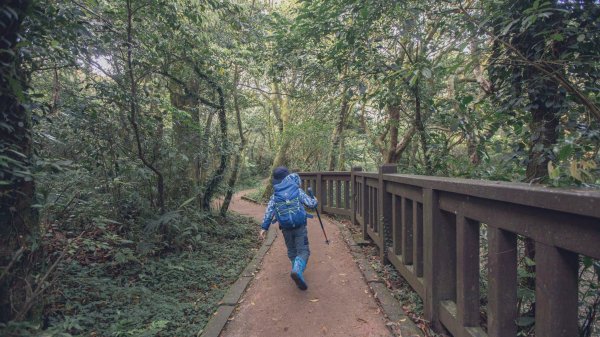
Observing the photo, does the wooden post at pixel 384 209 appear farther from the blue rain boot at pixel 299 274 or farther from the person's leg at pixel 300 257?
the blue rain boot at pixel 299 274

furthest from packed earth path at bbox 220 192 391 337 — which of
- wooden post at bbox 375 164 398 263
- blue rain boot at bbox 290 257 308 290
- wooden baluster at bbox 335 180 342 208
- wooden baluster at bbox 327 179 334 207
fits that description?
wooden baluster at bbox 327 179 334 207

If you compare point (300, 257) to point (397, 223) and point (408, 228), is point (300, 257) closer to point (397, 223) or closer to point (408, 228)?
point (397, 223)

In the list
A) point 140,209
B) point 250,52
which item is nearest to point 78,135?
point 140,209

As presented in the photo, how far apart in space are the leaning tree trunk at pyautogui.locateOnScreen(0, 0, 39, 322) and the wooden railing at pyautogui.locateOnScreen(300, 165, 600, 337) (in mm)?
2982

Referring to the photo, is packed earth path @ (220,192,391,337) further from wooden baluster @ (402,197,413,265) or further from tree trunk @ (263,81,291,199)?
tree trunk @ (263,81,291,199)

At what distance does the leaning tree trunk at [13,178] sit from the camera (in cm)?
231

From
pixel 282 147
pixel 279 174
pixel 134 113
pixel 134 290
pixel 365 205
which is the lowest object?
pixel 134 290

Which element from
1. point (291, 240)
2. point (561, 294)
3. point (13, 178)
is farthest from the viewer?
point (291, 240)

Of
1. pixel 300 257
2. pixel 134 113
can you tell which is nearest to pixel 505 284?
pixel 300 257

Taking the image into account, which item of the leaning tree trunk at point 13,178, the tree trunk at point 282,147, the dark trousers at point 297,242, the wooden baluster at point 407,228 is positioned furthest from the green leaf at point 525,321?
the tree trunk at point 282,147

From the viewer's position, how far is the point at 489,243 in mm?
2143

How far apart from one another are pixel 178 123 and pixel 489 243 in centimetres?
523

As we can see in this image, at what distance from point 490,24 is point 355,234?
458 cm

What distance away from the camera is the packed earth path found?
3.29 m
